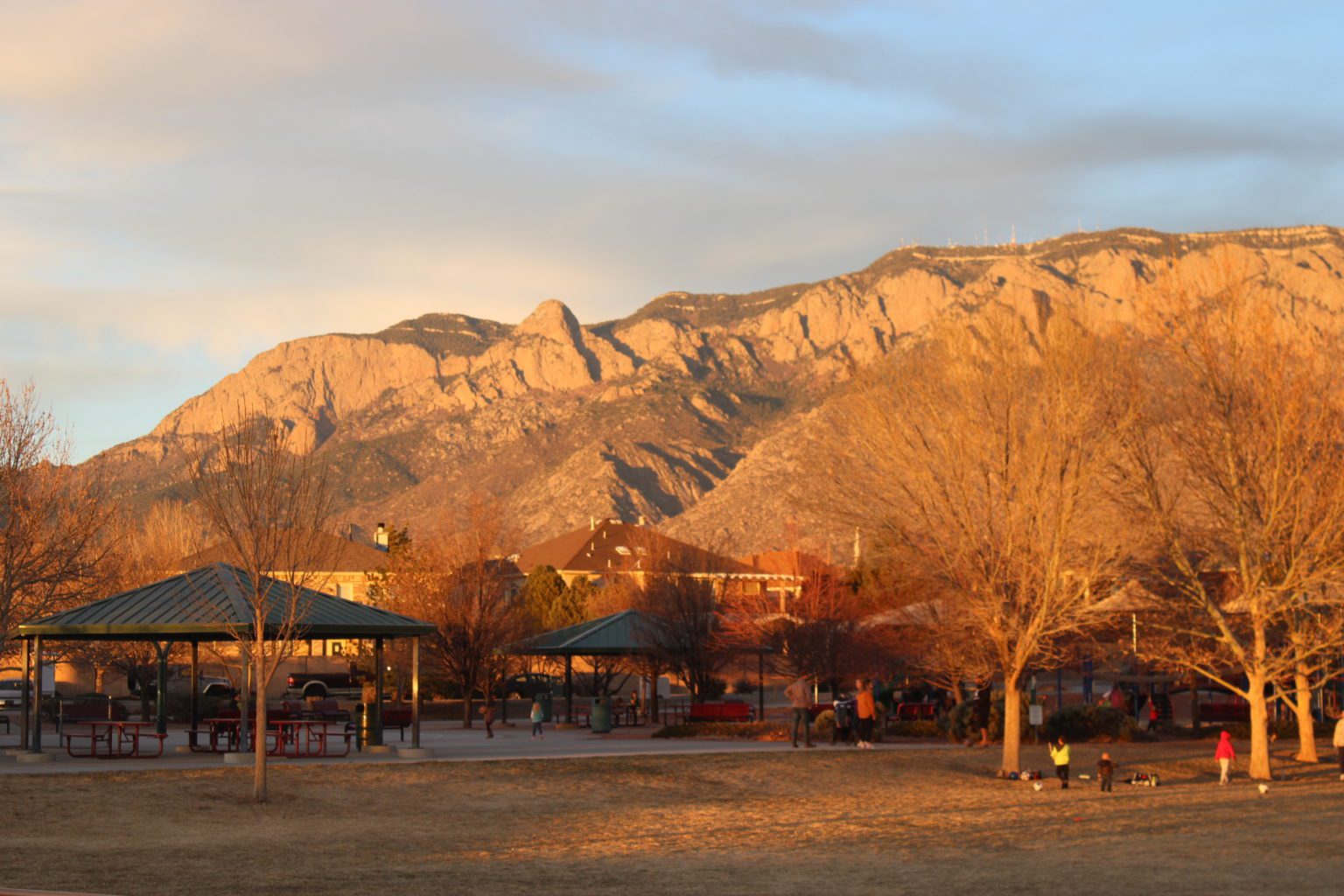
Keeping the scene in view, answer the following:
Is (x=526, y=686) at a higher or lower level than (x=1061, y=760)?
lower

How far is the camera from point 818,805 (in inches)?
885

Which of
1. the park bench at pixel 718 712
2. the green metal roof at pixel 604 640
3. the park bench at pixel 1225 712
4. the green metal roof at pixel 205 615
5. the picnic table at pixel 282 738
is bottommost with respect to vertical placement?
the park bench at pixel 1225 712

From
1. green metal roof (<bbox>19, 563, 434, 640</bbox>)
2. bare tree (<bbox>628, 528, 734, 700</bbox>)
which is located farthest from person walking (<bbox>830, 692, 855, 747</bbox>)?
green metal roof (<bbox>19, 563, 434, 640</bbox>)

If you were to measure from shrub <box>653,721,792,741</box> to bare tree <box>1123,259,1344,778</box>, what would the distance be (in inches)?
347

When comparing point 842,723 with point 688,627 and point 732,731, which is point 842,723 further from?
point 688,627

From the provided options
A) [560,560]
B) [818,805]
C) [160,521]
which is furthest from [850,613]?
[560,560]

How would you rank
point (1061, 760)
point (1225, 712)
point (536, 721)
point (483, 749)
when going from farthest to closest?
point (1225, 712) → point (536, 721) → point (483, 749) → point (1061, 760)

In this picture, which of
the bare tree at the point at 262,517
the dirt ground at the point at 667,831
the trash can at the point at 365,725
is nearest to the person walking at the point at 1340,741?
the dirt ground at the point at 667,831

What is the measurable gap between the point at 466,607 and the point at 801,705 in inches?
486

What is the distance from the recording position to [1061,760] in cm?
2442

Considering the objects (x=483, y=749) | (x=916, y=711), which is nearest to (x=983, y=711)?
(x=916, y=711)

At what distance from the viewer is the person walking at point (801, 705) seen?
95.0ft

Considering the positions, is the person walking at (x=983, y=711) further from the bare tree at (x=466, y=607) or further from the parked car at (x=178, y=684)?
the parked car at (x=178, y=684)

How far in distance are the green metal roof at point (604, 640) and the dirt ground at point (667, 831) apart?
8.39 metres
